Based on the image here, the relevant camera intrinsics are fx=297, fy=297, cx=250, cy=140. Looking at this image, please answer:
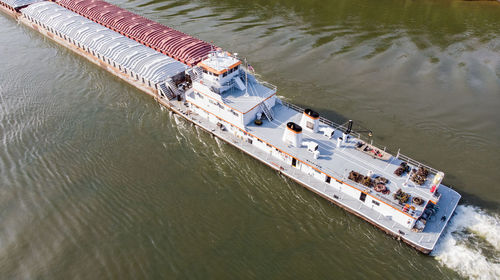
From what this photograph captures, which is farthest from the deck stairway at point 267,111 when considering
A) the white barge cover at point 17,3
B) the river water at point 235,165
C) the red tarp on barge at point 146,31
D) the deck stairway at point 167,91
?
the white barge cover at point 17,3

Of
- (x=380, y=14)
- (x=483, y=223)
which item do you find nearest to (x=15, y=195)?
(x=483, y=223)

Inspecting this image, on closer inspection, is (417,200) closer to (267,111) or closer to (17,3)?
(267,111)

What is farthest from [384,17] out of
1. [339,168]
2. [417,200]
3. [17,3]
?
[17,3]

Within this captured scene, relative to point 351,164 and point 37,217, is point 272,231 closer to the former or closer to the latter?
point 351,164

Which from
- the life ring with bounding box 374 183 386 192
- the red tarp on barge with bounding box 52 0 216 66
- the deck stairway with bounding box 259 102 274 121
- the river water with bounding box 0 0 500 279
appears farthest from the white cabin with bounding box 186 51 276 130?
the life ring with bounding box 374 183 386 192

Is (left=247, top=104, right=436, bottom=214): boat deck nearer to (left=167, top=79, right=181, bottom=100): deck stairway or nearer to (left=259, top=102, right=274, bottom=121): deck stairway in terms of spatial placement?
(left=259, top=102, right=274, bottom=121): deck stairway
